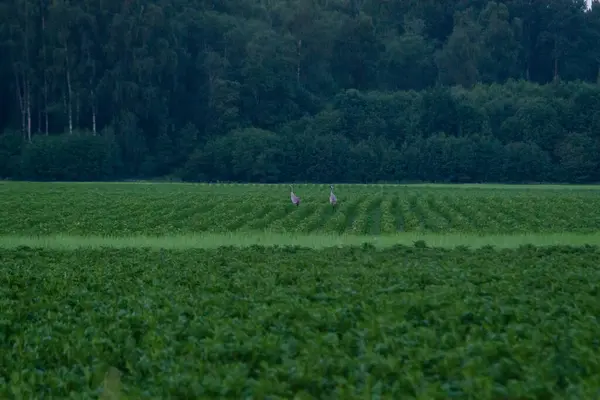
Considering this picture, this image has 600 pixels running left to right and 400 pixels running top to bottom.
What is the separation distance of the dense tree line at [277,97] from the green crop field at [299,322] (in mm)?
54371

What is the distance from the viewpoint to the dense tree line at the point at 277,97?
244 ft

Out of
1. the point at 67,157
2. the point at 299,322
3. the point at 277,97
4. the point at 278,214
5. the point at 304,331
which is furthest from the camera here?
the point at 277,97

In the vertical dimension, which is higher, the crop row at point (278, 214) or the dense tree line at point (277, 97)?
the dense tree line at point (277, 97)

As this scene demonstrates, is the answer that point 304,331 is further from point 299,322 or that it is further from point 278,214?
point 278,214

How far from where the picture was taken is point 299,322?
397 inches

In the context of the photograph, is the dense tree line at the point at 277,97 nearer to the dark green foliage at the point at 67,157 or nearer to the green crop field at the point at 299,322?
the dark green foliage at the point at 67,157

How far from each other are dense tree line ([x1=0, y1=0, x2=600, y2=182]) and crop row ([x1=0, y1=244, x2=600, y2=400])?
58.6m

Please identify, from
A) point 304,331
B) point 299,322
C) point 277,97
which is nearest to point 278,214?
point 299,322

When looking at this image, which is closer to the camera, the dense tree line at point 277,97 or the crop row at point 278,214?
the crop row at point 278,214

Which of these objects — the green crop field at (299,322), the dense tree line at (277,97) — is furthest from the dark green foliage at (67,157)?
the green crop field at (299,322)

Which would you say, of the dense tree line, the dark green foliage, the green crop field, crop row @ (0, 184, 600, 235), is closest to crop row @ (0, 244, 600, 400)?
the green crop field

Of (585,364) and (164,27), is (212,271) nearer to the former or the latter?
(585,364)

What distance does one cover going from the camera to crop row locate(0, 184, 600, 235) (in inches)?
1143

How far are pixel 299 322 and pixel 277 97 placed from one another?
265 ft
